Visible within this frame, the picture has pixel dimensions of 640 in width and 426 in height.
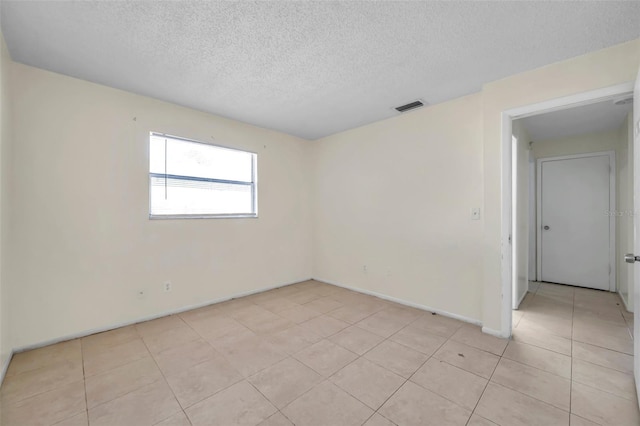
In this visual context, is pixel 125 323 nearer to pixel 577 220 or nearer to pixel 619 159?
pixel 577 220

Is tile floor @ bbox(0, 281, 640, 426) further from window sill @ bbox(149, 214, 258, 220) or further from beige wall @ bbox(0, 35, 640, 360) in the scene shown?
window sill @ bbox(149, 214, 258, 220)

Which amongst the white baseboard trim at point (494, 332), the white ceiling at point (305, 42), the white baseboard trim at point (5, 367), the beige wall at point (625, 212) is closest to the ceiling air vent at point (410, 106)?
the white ceiling at point (305, 42)

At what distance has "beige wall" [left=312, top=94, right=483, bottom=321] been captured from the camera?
9.55ft

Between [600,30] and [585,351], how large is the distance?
2.52 m

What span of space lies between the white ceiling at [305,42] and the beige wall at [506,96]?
111 millimetres

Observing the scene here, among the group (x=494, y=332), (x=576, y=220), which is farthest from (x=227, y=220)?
(x=576, y=220)

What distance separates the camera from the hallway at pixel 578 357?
1.66 meters

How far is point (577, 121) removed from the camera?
3602 millimetres

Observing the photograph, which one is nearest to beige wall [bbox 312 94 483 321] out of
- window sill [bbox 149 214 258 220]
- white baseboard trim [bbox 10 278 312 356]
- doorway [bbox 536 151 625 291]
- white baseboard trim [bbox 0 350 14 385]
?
window sill [bbox 149 214 258 220]

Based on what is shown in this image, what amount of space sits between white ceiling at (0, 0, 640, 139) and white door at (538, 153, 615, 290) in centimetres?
298

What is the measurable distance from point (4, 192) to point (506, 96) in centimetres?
434

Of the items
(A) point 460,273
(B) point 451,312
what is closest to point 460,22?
(A) point 460,273

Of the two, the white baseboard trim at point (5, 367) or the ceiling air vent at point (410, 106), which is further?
the ceiling air vent at point (410, 106)

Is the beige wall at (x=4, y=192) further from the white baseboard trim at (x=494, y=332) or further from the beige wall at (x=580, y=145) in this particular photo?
the beige wall at (x=580, y=145)
